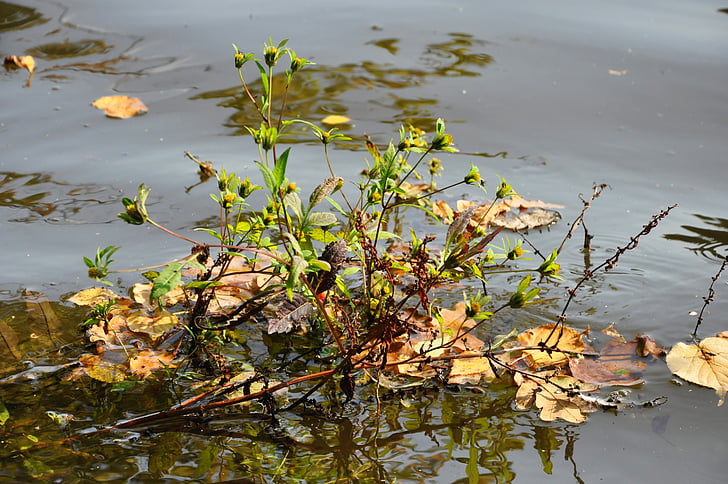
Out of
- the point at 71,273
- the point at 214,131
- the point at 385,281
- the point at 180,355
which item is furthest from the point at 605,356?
the point at 214,131

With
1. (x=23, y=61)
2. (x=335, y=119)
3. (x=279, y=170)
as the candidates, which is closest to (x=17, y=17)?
(x=23, y=61)

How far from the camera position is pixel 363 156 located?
13.0ft

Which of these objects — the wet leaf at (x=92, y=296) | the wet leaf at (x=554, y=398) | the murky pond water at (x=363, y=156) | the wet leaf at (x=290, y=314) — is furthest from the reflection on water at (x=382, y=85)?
the wet leaf at (x=290, y=314)

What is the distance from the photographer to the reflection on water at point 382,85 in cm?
441

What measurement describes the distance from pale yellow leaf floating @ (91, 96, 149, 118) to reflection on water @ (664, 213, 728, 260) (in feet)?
10.0

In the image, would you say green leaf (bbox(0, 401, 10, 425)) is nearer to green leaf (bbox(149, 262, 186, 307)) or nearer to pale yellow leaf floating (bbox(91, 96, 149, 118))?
green leaf (bbox(149, 262, 186, 307))

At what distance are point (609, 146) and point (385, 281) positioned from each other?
2.30 metres

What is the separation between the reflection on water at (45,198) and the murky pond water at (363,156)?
13mm

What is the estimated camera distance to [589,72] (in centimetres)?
496

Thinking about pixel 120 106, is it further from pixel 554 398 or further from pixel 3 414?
pixel 554 398

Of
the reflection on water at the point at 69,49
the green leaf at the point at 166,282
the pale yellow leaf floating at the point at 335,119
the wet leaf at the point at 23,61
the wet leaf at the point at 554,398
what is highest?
the reflection on water at the point at 69,49

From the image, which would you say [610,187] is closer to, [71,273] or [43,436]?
[71,273]

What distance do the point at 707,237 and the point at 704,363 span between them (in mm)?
1037

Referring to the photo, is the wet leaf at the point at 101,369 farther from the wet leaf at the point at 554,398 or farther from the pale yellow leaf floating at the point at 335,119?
the pale yellow leaf floating at the point at 335,119
